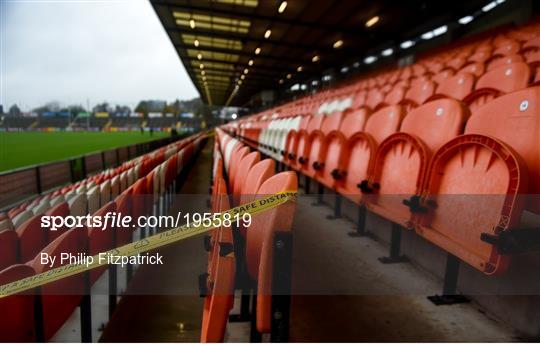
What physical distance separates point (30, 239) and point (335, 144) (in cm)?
141

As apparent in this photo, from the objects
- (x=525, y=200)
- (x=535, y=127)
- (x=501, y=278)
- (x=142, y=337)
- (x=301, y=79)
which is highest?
(x=301, y=79)

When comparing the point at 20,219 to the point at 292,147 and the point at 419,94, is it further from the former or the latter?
the point at 419,94

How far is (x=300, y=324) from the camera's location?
92cm

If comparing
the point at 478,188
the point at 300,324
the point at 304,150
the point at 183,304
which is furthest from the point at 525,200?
the point at 304,150

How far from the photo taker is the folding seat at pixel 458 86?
202cm

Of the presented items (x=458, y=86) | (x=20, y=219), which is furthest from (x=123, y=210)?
(x=458, y=86)

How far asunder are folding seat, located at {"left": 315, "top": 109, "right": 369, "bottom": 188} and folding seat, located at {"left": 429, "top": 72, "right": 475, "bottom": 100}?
19.2 inches

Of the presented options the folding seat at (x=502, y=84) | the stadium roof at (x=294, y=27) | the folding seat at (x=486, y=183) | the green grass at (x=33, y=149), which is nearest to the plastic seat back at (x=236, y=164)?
the folding seat at (x=486, y=183)

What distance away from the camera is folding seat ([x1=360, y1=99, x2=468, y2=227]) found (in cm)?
120

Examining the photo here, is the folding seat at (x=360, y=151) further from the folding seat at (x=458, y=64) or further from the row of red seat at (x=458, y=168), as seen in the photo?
the folding seat at (x=458, y=64)

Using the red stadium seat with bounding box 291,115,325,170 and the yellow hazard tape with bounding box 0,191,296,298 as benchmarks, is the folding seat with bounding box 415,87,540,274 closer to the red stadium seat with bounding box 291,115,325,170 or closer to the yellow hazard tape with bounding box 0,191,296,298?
the yellow hazard tape with bounding box 0,191,296,298

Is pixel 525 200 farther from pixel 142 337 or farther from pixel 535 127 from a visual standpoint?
pixel 142 337

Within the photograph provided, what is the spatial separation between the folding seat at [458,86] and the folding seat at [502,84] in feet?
0.55

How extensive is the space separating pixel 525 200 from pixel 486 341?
342mm
